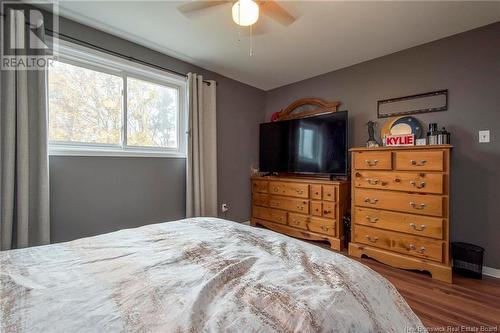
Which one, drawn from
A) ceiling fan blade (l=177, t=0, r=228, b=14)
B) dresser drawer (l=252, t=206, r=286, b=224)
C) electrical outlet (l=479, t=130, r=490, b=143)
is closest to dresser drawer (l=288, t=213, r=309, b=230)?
dresser drawer (l=252, t=206, r=286, b=224)

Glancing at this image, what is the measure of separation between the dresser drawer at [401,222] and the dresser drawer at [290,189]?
679 mm

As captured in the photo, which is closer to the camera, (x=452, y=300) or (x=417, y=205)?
(x=452, y=300)

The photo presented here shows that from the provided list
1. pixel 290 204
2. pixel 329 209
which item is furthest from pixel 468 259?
pixel 290 204

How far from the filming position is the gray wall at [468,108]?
2.16 metres

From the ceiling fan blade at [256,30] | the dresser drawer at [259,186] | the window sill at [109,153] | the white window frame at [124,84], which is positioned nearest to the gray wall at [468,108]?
the ceiling fan blade at [256,30]

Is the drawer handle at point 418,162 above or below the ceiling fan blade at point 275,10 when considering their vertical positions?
below

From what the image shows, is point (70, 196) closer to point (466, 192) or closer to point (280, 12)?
point (280, 12)

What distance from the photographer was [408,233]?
2.23 m

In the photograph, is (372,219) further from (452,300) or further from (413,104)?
(413,104)

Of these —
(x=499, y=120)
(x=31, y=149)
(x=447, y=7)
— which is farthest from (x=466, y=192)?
(x=31, y=149)

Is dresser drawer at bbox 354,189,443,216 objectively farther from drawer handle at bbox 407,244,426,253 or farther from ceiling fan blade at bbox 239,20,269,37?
ceiling fan blade at bbox 239,20,269,37

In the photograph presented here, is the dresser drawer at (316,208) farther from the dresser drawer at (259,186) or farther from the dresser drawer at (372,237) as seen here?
the dresser drawer at (259,186)

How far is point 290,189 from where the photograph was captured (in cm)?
317

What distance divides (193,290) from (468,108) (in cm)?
298
